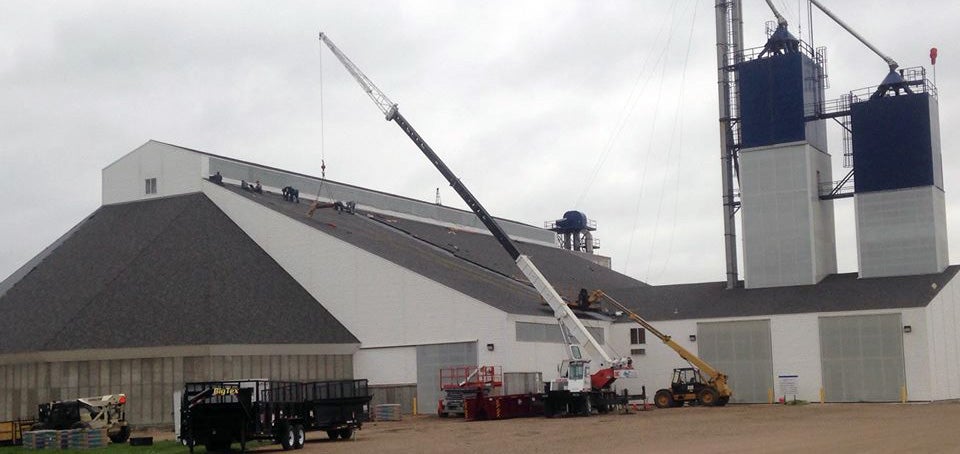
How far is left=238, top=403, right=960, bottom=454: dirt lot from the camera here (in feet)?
104

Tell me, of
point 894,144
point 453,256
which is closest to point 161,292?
point 453,256

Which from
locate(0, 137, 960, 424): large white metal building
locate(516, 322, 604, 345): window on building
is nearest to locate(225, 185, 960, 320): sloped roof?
locate(0, 137, 960, 424): large white metal building

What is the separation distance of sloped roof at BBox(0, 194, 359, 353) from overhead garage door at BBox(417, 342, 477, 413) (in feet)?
14.2

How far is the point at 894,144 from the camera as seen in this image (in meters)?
66.3

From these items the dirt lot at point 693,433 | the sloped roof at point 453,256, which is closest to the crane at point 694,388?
the dirt lot at point 693,433

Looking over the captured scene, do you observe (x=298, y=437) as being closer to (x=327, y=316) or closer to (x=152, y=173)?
(x=327, y=316)

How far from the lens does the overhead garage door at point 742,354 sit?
62969 mm

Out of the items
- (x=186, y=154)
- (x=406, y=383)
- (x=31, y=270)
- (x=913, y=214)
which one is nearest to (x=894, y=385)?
(x=913, y=214)

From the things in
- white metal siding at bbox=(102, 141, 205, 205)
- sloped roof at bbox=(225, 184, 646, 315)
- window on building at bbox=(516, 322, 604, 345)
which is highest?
white metal siding at bbox=(102, 141, 205, 205)

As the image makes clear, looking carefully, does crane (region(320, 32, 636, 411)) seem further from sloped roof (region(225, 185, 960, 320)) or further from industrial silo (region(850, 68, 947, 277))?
industrial silo (region(850, 68, 947, 277))

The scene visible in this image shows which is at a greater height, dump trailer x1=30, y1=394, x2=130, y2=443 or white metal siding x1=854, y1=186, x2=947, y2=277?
white metal siding x1=854, y1=186, x2=947, y2=277

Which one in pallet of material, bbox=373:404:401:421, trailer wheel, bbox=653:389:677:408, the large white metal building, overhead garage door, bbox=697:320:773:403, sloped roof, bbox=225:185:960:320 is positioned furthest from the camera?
overhead garage door, bbox=697:320:773:403

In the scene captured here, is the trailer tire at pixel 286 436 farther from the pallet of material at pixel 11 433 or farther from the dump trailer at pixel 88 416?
the pallet of material at pixel 11 433

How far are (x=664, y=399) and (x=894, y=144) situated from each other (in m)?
21.0
